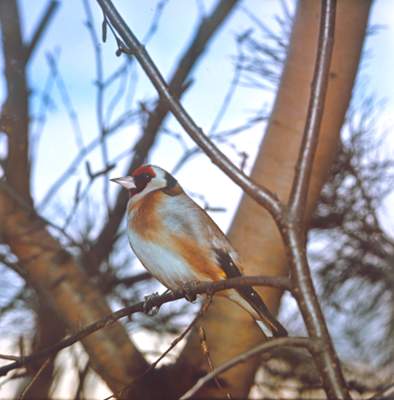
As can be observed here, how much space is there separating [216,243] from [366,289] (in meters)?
0.28

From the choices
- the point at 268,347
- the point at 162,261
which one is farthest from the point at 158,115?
the point at 268,347

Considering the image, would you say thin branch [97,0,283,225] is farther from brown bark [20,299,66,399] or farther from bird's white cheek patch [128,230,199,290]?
brown bark [20,299,66,399]

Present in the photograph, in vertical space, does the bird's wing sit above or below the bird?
below

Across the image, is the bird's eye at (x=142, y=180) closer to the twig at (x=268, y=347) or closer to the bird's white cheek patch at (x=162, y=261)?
the bird's white cheek patch at (x=162, y=261)

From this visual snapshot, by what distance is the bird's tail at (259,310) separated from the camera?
0.29 m

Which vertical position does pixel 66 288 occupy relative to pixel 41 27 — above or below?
below

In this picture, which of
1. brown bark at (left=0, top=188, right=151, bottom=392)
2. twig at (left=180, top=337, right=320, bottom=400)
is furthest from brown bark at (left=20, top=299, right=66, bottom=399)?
twig at (left=180, top=337, right=320, bottom=400)

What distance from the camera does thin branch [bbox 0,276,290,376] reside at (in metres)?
0.25

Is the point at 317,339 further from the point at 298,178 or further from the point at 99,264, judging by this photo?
the point at 99,264

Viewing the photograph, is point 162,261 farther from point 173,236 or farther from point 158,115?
point 158,115

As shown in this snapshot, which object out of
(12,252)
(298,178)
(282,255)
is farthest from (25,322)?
(298,178)

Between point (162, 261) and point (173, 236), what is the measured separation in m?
0.01

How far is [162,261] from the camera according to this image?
35 cm

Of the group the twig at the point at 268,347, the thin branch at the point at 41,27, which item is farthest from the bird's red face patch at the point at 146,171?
the thin branch at the point at 41,27
